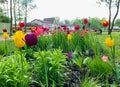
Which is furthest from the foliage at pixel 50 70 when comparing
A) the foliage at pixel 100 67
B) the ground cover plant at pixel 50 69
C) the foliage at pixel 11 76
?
the foliage at pixel 100 67

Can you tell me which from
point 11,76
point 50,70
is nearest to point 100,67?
point 50,70

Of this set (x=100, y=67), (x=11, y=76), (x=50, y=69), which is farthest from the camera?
(x=100, y=67)

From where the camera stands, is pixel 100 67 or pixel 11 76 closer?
pixel 11 76

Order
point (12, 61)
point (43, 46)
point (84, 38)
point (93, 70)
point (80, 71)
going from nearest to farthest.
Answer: point (12, 61) → point (93, 70) → point (80, 71) → point (43, 46) → point (84, 38)

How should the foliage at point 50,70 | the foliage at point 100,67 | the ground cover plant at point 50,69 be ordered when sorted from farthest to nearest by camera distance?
the foliage at point 100,67 → the foliage at point 50,70 → the ground cover plant at point 50,69

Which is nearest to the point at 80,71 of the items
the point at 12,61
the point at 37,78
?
the point at 37,78

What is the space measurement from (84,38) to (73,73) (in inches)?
108

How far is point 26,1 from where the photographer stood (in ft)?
145

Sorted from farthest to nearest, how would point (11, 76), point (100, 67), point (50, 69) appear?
point (100, 67) < point (50, 69) < point (11, 76)

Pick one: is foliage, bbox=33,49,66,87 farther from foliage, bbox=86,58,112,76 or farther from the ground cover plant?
foliage, bbox=86,58,112,76

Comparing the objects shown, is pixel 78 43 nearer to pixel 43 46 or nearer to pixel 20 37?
pixel 43 46

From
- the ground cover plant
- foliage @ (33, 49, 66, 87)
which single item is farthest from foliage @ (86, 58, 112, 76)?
foliage @ (33, 49, 66, 87)

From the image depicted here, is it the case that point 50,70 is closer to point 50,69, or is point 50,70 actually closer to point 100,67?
point 50,69

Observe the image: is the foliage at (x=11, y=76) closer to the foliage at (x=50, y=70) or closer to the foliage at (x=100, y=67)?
the foliage at (x=50, y=70)
